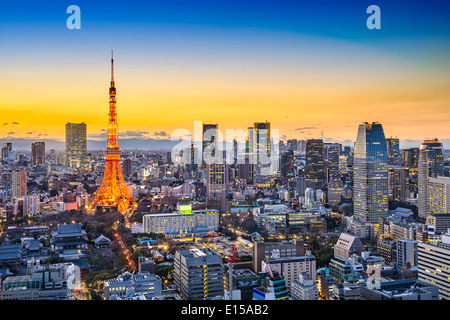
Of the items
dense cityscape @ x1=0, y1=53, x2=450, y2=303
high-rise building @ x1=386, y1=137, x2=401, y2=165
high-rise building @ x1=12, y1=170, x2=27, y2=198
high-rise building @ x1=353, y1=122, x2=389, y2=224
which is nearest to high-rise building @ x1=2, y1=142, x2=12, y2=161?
dense cityscape @ x1=0, y1=53, x2=450, y2=303

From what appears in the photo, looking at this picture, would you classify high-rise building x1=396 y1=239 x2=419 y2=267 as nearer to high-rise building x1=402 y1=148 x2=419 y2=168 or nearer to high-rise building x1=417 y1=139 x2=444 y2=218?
high-rise building x1=417 y1=139 x2=444 y2=218

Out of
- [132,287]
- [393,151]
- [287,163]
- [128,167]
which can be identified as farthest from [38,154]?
[393,151]

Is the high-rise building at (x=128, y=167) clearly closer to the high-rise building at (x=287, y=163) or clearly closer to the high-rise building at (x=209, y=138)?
the high-rise building at (x=209, y=138)

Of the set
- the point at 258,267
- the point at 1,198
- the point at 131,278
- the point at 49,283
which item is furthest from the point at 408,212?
the point at 1,198

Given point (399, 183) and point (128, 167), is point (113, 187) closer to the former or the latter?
point (128, 167)

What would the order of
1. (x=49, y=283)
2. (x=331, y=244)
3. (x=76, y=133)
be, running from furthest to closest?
(x=76, y=133), (x=331, y=244), (x=49, y=283)

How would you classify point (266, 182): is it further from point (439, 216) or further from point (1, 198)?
point (1, 198)
